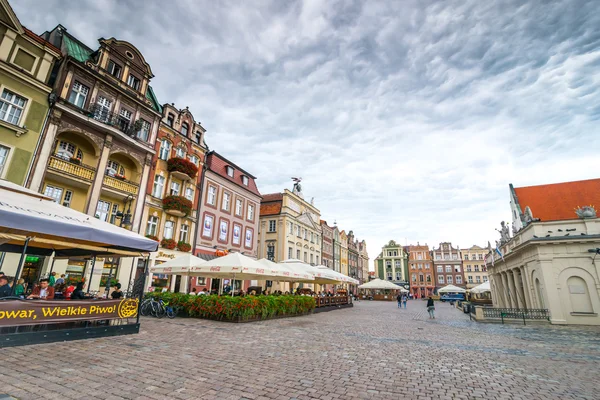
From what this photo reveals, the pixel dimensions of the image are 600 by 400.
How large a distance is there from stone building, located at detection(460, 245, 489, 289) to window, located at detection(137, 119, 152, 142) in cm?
7997

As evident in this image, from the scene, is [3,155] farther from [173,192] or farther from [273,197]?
[273,197]

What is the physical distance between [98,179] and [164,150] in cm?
626

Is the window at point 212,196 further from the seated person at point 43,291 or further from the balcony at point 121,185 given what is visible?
the seated person at point 43,291

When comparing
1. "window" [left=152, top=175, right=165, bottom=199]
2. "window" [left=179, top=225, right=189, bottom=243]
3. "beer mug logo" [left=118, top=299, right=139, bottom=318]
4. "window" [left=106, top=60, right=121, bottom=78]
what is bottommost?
"beer mug logo" [left=118, top=299, right=139, bottom=318]

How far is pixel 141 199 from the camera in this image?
20.6 meters

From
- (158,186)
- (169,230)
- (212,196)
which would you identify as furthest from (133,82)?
(169,230)

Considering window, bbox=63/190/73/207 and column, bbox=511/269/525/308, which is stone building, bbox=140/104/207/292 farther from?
column, bbox=511/269/525/308

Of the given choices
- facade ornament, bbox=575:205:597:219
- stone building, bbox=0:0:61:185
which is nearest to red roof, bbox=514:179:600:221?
facade ornament, bbox=575:205:597:219

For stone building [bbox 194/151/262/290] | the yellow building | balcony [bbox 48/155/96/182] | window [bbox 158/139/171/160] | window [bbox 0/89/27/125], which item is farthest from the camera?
the yellow building

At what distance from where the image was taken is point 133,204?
2031 centimetres

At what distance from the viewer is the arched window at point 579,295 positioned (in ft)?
56.0

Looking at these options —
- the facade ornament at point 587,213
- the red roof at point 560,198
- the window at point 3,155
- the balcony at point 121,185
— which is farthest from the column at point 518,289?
the window at point 3,155

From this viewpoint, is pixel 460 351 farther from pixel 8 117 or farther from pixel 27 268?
pixel 8 117

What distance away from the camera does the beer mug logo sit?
9.13 metres
